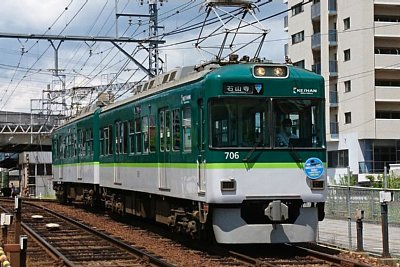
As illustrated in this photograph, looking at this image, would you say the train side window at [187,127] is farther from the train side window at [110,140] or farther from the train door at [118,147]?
the train side window at [110,140]

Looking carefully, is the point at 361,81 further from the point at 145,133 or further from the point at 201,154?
the point at 201,154

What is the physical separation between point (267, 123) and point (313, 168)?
1.12 meters

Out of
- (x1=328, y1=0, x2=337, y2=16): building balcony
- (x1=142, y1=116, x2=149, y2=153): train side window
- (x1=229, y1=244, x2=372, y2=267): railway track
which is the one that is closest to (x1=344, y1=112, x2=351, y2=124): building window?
(x1=328, y1=0, x2=337, y2=16): building balcony

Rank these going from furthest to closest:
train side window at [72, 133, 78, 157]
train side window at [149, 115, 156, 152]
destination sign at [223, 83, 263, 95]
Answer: train side window at [72, 133, 78, 157], train side window at [149, 115, 156, 152], destination sign at [223, 83, 263, 95]

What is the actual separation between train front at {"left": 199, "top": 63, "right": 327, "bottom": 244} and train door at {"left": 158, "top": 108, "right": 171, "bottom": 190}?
221 centimetres

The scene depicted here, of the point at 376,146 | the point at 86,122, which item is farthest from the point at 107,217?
the point at 376,146

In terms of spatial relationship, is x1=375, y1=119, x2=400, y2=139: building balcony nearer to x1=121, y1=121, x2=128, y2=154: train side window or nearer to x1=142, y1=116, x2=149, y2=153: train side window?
x1=121, y1=121, x2=128, y2=154: train side window

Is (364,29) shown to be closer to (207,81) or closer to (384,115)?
(384,115)

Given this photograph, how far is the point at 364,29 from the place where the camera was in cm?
4894

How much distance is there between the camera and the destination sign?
12703 mm

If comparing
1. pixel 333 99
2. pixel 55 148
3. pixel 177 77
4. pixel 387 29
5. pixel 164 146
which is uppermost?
pixel 387 29

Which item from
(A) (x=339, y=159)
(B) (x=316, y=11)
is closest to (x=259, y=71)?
(A) (x=339, y=159)

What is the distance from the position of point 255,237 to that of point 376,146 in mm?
38953

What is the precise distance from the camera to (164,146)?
15.2 meters
